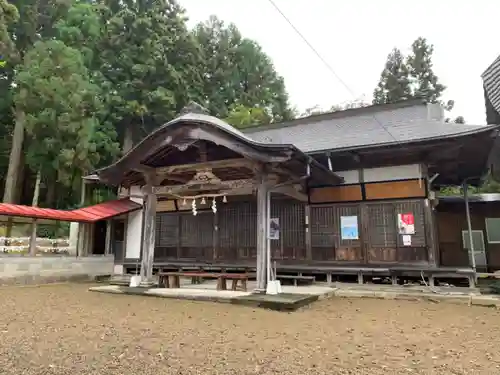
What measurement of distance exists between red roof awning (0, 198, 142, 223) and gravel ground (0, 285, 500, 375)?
372 cm

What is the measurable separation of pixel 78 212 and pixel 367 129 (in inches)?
413

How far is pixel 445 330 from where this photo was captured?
548cm

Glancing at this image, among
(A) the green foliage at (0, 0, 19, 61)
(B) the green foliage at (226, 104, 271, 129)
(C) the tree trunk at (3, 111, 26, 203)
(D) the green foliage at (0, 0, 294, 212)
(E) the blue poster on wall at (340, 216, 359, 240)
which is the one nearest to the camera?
(A) the green foliage at (0, 0, 19, 61)

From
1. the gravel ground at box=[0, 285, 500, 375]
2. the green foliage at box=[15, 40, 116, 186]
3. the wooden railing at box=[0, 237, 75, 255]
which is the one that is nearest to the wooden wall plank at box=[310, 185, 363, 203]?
the gravel ground at box=[0, 285, 500, 375]

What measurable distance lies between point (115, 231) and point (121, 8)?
18.6 m

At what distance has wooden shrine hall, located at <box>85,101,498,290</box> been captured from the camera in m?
8.38

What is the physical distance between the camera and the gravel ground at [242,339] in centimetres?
376

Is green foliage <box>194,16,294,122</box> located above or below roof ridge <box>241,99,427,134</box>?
above

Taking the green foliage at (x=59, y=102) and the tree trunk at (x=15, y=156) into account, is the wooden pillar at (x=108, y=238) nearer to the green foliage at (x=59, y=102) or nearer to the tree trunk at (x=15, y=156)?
the green foliage at (x=59, y=102)

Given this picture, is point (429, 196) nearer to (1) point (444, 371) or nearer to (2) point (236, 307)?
(2) point (236, 307)

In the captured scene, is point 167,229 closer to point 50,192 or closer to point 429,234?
point 429,234

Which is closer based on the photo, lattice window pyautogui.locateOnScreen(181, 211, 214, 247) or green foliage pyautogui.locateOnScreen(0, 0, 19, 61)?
green foliage pyautogui.locateOnScreen(0, 0, 19, 61)

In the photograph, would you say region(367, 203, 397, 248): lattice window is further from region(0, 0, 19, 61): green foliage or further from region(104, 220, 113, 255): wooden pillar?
region(104, 220, 113, 255): wooden pillar

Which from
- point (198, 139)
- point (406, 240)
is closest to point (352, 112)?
point (406, 240)
